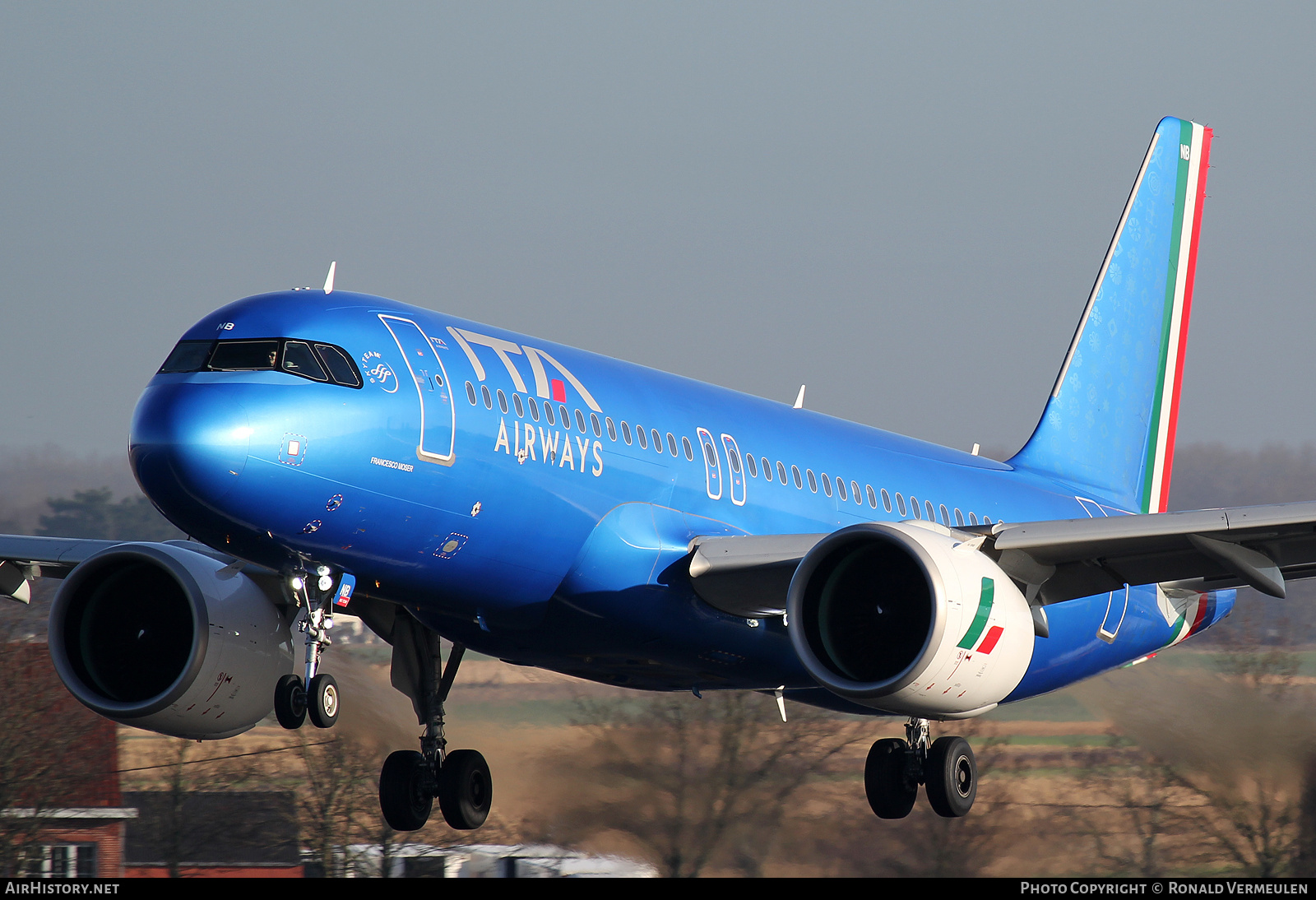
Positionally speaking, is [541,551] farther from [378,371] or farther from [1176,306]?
[1176,306]

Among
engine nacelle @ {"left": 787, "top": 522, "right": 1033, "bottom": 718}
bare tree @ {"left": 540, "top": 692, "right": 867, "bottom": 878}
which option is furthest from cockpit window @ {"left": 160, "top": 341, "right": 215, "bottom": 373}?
bare tree @ {"left": 540, "top": 692, "right": 867, "bottom": 878}

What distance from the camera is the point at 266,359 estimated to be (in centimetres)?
1390

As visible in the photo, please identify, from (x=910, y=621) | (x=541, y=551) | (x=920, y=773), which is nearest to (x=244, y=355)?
(x=541, y=551)

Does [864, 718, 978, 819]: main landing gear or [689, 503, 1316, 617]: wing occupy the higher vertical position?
[689, 503, 1316, 617]: wing

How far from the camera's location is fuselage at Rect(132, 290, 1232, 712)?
44.3 feet

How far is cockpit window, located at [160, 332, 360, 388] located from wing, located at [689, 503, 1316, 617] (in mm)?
4356

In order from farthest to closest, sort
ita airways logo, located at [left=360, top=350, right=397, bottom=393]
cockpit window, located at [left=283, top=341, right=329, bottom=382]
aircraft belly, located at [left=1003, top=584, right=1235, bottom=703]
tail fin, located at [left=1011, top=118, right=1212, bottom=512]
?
tail fin, located at [left=1011, top=118, right=1212, bottom=512] → aircraft belly, located at [left=1003, top=584, right=1235, bottom=703] → ita airways logo, located at [left=360, top=350, right=397, bottom=393] → cockpit window, located at [left=283, top=341, right=329, bottom=382]

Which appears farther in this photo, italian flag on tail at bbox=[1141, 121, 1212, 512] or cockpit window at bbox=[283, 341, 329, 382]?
italian flag on tail at bbox=[1141, 121, 1212, 512]

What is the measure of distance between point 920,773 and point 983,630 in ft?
15.5

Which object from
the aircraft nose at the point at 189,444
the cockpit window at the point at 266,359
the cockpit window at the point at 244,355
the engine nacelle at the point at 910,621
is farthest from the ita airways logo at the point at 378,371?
the engine nacelle at the point at 910,621

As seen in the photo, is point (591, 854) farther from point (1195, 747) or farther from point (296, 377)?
point (296, 377)

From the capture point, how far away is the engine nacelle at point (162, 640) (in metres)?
17.8

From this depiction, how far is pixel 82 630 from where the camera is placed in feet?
59.5

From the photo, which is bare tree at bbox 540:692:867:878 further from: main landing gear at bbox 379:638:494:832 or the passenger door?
the passenger door
